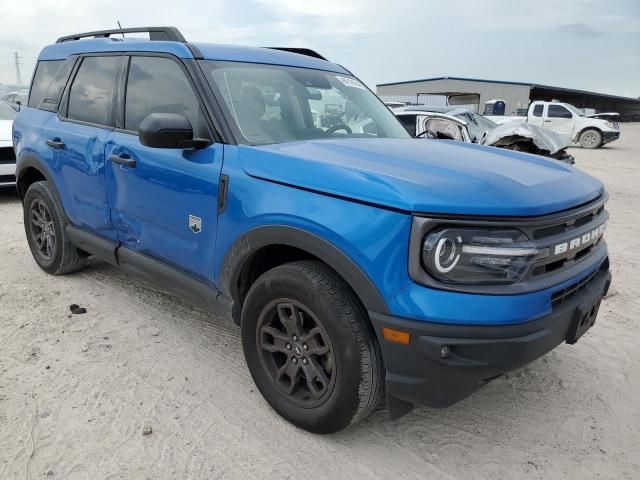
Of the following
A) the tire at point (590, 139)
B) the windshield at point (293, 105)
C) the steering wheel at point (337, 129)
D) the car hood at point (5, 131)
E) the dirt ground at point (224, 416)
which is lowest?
the tire at point (590, 139)

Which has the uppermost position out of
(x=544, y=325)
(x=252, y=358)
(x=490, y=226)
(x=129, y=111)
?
(x=129, y=111)

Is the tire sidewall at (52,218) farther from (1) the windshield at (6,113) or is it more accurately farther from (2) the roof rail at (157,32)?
(1) the windshield at (6,113)

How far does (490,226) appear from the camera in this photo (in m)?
1.97

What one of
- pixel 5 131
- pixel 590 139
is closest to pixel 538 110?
pixel 590 139

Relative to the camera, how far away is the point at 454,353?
198 centimetres

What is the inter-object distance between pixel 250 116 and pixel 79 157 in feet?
5.28

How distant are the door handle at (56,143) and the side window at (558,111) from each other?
20368mm

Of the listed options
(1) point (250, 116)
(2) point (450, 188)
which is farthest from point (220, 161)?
(2) point (450, 188)

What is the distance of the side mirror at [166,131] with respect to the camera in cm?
258

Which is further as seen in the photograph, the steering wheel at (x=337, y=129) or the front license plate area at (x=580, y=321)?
the steering wheel at (x=337, y=129)

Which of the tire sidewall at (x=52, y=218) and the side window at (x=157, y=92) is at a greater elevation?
the side window at (x=157, y=92)

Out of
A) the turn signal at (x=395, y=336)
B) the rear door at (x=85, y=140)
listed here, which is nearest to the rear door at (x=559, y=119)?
the rear door at (x=85, y=140)

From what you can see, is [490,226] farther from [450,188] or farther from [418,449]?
[418,449]

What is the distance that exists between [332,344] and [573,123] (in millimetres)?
21081
